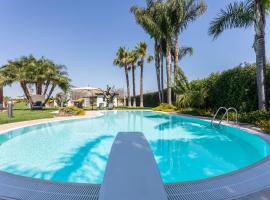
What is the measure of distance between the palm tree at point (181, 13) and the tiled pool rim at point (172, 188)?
61.1 feet

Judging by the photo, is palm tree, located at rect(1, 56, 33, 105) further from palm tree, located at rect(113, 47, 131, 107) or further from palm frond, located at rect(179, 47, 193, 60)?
palm frond, located at rect(179, 47, 193, 60)

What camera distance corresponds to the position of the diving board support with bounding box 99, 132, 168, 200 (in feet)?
6.10

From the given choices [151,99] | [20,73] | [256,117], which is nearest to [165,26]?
[151,99]

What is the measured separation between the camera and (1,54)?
89.6 ft

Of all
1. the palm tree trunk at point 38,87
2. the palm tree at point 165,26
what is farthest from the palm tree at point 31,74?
the palm tree at point 165,26

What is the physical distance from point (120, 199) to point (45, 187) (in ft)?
4.33

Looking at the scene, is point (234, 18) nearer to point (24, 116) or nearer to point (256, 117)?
point (256, 117)

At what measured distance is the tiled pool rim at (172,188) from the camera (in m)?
2.38

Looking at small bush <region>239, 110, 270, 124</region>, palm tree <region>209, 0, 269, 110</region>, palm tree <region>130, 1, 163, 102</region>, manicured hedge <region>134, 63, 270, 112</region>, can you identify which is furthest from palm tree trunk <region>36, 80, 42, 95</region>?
small bush <region>239, 110, 270, 124</region>

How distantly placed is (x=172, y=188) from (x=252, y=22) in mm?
11041

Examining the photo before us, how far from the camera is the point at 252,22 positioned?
A: 10.3 metres

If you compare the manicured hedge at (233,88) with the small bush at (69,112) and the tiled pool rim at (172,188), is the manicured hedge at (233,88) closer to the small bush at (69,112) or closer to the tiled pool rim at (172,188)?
the tiled pool rim at (172,188)

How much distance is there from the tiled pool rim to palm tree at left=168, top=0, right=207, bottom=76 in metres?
18.6

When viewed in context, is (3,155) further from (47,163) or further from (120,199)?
(120,199)
